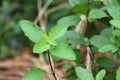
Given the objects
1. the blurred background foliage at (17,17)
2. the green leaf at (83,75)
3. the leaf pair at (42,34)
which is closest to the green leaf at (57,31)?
the leaf pair at (42,34)

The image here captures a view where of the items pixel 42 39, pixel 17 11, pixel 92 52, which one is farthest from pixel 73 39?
pixel 17 11

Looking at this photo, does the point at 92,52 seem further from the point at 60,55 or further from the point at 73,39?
the point at 60,55

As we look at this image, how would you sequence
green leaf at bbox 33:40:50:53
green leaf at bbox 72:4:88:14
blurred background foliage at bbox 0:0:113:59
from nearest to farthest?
green leaf at bbox 33:40:50:53 → green leaf at bbox 72:4:88:14 → blurred background foliage at bbox 0:0:113:59

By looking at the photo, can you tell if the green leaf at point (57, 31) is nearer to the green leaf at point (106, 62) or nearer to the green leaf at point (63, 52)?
the green leaf at point (63, 52)

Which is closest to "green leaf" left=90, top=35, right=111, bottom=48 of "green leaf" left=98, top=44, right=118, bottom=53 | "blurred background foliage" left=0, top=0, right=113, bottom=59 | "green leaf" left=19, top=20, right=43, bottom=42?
"green leaf" left=98, top=44, right=118, bottom=53

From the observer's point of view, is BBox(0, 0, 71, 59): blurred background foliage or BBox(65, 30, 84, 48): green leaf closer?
BBox(65, 30, 84, 48): green leaf

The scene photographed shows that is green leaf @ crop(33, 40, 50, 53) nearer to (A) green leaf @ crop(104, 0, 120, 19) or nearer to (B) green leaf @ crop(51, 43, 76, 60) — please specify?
(B) green leaf @ crop(51, 43, 76, 60)
